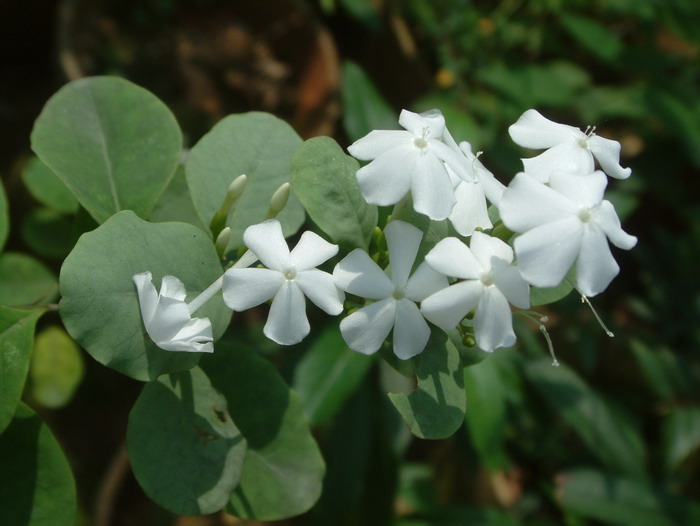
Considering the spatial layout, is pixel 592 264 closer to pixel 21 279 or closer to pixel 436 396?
pixel 436 396

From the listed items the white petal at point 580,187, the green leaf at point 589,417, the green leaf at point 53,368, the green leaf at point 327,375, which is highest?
the white petal at point 580,187

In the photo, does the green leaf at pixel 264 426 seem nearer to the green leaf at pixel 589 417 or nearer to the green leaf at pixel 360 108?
the green leaf at pixel 360 108

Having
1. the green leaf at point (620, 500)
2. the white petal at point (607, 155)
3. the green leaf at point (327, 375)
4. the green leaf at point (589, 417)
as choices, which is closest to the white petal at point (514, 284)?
the white petal at point (607, 155)

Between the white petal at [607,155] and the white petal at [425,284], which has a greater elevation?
the white petal at [425,284]

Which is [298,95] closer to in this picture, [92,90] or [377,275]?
[92,90]

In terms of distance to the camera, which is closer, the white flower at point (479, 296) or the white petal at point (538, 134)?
the white flower at point (479, 296)

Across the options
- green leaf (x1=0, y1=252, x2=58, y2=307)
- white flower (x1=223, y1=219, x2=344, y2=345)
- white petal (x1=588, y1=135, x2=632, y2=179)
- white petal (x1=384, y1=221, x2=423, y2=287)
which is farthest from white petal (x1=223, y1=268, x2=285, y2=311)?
green leaf (x1=0, y1=252, x2=58, y2=307)
